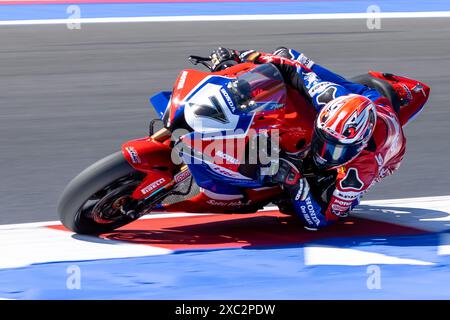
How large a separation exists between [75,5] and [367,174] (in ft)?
37.3

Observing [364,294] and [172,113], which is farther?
[172,113]

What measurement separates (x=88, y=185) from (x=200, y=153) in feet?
2.20

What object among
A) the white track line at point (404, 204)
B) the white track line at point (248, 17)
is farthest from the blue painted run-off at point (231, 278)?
the white track line at point (248, 17)

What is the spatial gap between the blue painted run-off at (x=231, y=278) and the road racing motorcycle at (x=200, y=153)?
0.37m

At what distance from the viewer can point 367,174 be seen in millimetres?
6043

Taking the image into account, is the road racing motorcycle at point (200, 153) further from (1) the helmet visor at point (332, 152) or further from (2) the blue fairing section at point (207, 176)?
(1) the helmet visor at point (332, 152)

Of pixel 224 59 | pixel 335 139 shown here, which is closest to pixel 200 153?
pixel 335 139

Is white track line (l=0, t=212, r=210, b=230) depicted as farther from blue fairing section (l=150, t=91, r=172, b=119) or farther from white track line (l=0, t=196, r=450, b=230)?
blue fairing section (l=150, t=91, r=172, b=119)

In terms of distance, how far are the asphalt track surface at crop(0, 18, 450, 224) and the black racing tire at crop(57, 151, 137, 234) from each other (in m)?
0.70

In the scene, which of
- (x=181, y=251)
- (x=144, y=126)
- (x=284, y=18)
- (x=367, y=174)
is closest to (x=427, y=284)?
(x=367, y=174)

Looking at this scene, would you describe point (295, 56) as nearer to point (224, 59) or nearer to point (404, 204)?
point (224, 59)

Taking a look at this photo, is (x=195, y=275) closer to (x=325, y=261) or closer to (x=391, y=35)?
(x=325, y=261)

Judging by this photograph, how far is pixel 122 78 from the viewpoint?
1145cm
